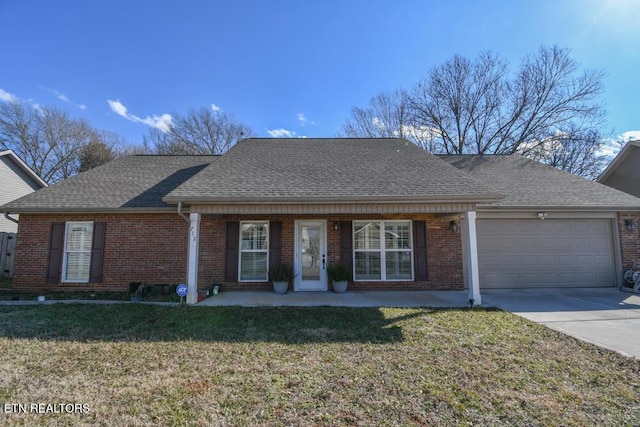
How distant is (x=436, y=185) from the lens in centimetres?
708

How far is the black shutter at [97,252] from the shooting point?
820 centimetres

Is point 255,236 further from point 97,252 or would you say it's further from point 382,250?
point 97,252

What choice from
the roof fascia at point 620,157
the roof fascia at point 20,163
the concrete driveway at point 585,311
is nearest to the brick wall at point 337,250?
the concrete driveway at point 585,311

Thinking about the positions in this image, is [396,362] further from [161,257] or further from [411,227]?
[161,257]

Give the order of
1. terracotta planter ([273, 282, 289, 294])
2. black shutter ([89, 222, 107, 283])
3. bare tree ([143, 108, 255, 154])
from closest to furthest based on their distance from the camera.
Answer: terracotta planter ([273, 282, 289, 294]) → black shutter ([89, 222, 107, 283]) → bare tree ([143, 108, 255, 154])

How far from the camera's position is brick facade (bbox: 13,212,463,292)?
27.0ft

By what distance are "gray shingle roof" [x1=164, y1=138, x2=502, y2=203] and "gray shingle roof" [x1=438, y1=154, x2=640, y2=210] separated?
1914 mm

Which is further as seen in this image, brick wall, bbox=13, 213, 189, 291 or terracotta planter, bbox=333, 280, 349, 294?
brick wall, bbox=13, 213, 189, 291

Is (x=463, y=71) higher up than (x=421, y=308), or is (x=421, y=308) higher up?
(x=463, y=71)

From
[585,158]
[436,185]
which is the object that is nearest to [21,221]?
[436,185]

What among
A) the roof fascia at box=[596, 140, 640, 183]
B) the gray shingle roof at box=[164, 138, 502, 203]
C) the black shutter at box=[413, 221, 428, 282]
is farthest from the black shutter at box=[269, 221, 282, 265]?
the roof fascia at box=[596, 140, 640, 183]

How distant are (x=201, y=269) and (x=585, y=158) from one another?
22.6 metres

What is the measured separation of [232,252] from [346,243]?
3257 mm

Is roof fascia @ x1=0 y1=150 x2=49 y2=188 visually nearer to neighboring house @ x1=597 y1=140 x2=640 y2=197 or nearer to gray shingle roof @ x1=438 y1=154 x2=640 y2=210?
gray shingle roof @ x1=438 y1=154 x2=640 y2=210
